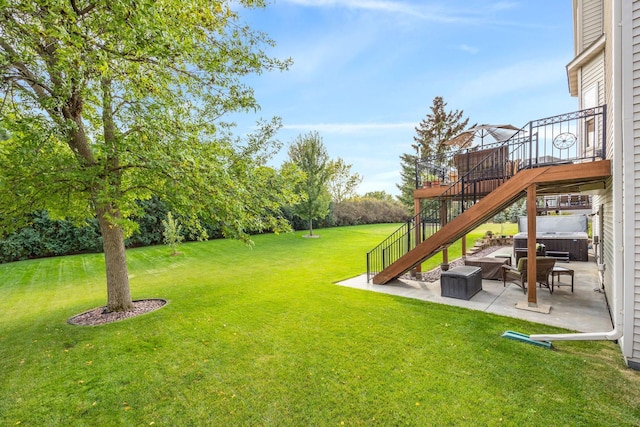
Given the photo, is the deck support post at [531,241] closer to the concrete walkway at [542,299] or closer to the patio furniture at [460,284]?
the concrete walkway at [542,299]

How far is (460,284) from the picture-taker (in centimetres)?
638

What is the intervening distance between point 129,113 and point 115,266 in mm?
3207

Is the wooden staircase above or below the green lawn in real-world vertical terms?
above

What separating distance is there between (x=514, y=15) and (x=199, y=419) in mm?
12297

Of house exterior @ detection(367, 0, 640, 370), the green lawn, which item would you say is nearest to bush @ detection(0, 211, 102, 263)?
the green lawn

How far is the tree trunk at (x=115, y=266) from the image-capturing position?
19.0 feet

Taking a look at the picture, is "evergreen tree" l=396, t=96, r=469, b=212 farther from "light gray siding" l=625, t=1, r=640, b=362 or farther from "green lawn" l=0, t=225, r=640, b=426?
"light gray siding" l=625, t=1, r=640, b=362

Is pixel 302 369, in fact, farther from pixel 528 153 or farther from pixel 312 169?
pixel 312 169

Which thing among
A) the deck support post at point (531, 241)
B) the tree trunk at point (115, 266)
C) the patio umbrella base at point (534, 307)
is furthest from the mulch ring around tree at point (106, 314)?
the deck support post at point (531, 241)

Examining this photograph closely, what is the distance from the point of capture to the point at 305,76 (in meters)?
11.5

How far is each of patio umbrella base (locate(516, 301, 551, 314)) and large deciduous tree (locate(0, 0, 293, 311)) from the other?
531cm

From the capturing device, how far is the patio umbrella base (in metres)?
5.38

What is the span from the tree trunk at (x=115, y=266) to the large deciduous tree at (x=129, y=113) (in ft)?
0.07

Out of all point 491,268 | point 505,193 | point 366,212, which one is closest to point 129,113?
point 505,193
